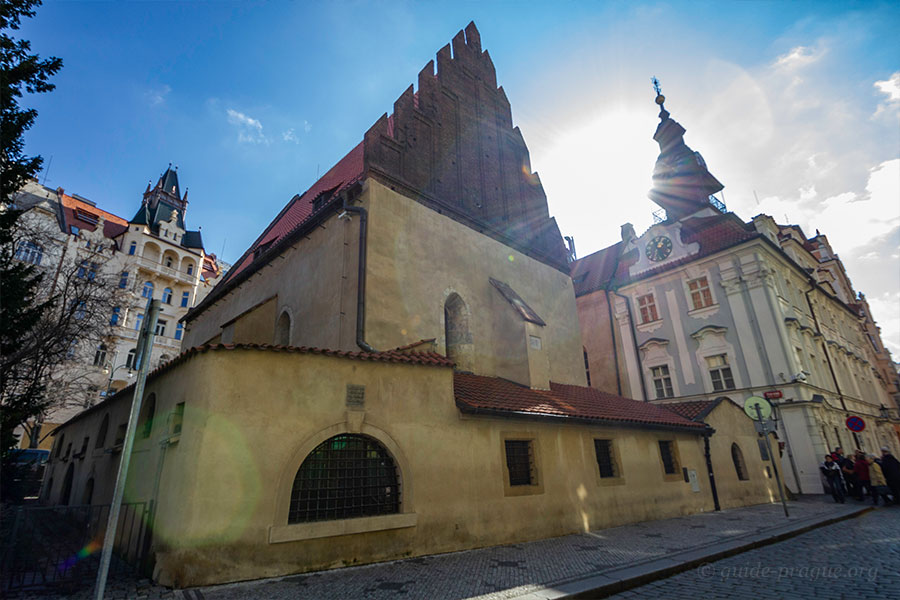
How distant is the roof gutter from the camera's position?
900 centimetres

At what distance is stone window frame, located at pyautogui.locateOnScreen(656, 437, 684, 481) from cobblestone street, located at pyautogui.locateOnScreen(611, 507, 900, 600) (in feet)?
12.2

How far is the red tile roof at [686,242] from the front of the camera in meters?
24.5

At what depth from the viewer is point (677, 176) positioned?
33.2m

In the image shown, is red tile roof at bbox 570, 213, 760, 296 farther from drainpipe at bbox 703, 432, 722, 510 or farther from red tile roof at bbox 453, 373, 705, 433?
drainpipe at bbox 703, 432, 722, 510

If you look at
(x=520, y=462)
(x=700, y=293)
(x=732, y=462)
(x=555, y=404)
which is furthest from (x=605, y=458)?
(x=700, y=293)

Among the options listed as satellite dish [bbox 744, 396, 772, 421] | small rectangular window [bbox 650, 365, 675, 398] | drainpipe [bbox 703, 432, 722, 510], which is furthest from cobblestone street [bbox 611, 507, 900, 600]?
small rectangular window [bbox 650, 365, 675, 398]

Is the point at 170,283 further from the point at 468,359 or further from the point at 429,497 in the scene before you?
the point at 429,497

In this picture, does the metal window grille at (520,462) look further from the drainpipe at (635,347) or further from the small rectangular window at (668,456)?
the drainpipe at (635,347)

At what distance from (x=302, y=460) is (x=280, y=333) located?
8.36m

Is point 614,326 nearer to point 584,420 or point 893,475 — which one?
point 893,475

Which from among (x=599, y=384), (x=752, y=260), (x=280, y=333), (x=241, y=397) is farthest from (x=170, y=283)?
(x=752, y=260)

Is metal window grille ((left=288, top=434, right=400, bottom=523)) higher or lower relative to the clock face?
lower

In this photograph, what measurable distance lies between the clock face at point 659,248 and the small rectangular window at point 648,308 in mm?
2532

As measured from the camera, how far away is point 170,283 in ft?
142
